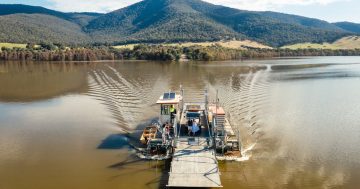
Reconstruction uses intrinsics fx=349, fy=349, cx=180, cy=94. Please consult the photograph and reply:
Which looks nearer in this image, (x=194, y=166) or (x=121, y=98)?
(x=194, y=166)

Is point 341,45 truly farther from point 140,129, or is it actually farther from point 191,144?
point 191,144

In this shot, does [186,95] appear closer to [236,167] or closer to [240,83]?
[240,83]

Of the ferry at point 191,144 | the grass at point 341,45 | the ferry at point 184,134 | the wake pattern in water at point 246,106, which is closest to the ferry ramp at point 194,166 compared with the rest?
the ferry at point 191,144

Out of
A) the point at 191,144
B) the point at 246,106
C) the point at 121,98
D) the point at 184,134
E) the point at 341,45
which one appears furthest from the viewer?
the point at 341,45

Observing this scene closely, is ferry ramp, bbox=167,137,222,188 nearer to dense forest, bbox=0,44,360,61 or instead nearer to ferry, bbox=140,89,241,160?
ferry, bbox=140,89,241,160

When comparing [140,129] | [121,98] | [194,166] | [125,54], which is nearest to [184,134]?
[140,129]

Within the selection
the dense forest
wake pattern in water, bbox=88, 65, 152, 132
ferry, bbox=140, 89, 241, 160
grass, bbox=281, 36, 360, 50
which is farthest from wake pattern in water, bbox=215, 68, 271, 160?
grass, bbox=281, 36, 360, 50

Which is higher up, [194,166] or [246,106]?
[246,106]

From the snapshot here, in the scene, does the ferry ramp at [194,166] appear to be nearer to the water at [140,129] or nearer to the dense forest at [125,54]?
the water at [140,129]
